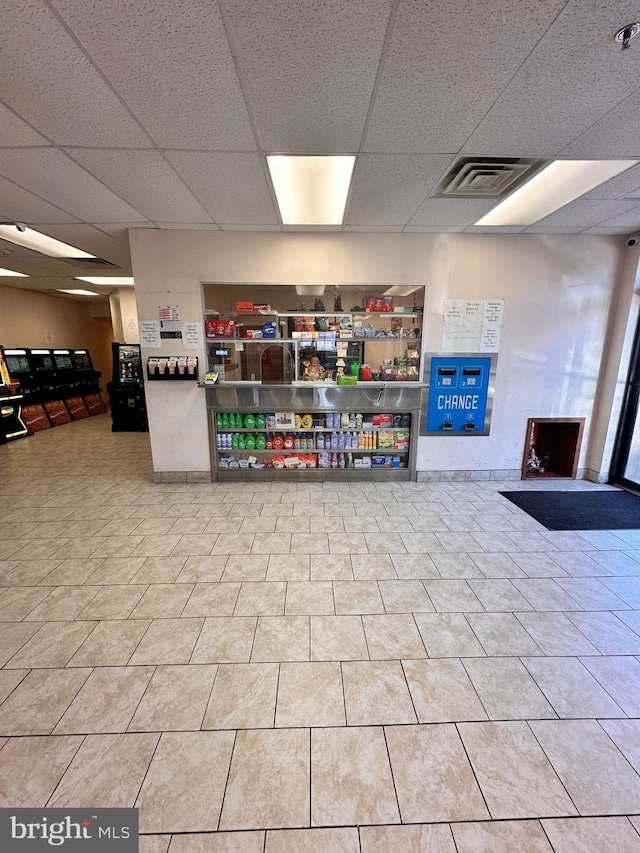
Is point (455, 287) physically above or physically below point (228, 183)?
below

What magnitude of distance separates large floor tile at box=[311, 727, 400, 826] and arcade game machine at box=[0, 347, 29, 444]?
22.6 feet

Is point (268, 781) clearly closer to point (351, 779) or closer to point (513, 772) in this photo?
point (351, 779)

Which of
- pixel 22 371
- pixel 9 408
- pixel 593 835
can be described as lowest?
pixel 593 835

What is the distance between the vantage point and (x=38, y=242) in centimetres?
410

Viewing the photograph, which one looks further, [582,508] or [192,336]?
[192,336]

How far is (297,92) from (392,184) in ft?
3.54

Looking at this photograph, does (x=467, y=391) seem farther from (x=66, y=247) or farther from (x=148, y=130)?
(x=66, y=247)

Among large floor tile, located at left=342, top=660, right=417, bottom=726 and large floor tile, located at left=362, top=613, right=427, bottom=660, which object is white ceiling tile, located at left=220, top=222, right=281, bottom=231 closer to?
large floor tile, located at left=362, top=613, right=427, bottom=660

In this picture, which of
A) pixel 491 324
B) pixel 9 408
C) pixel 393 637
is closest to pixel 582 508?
pixel 491 324

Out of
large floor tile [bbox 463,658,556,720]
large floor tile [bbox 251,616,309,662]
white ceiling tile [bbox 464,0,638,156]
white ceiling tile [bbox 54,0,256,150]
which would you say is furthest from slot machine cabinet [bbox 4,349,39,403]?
large floor tile [bbox 463,658,556,720]

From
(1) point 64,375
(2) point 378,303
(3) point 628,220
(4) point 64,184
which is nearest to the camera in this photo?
(4) point 64,184

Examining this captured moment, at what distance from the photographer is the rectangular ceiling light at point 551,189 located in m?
2.38

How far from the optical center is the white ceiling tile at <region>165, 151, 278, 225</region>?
7.21ft

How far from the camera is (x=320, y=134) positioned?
1.97 m
